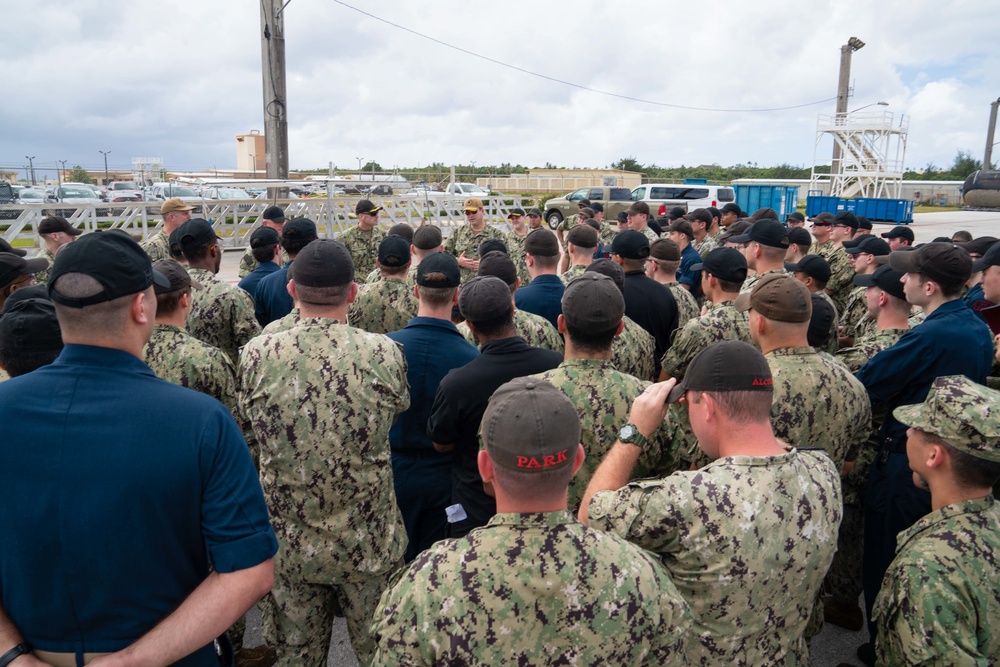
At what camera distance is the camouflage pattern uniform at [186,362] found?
10.6 feet

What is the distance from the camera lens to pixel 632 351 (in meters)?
4.02

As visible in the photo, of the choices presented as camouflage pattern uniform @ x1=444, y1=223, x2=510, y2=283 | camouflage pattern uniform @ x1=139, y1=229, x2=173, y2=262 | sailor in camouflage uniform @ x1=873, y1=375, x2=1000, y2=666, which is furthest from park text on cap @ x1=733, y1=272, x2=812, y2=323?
camouflage pattern uniform @ x1=444, y1=223, x2=510, y2=283

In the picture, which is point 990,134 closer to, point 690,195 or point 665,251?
point 690,195

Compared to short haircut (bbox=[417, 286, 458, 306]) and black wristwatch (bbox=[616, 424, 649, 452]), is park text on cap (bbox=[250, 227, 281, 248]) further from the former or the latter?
black wristwatch (bbox=[616, 424, 649, 452])

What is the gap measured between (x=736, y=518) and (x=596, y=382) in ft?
3.11

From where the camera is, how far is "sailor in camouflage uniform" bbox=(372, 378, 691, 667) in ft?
5.04

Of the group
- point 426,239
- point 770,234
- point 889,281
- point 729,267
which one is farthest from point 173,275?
point 770,234

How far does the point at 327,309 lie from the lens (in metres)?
2.96

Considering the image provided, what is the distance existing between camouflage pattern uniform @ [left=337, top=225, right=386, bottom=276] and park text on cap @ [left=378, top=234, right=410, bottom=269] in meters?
3.65

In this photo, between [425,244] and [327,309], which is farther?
[425,244]

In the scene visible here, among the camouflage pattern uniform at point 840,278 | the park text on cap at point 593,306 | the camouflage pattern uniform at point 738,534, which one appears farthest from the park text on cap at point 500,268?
the camouflage pattern uniform at point 840,278

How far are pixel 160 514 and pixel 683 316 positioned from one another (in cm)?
443

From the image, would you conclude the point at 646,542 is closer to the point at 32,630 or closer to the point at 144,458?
the point at 144,458

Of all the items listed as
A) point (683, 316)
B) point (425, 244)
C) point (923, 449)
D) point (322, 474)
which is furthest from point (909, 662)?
point (425, 244)
